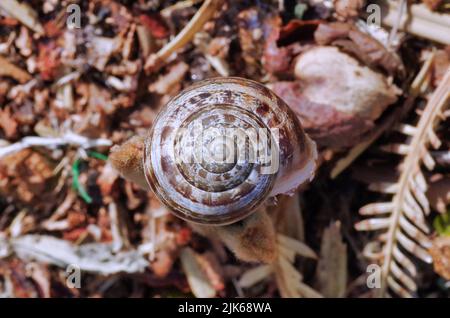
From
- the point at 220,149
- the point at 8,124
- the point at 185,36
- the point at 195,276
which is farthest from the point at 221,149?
the point at 8,124

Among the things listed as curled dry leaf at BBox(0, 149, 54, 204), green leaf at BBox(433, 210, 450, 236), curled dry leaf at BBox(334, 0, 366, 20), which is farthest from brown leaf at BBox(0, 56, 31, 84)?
green leaf at BBox(433, 210, 450, 236)

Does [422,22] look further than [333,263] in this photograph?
No

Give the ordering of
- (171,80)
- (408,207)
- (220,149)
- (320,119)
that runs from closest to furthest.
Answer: (220,149), (320,119), (408,207), (171,80)

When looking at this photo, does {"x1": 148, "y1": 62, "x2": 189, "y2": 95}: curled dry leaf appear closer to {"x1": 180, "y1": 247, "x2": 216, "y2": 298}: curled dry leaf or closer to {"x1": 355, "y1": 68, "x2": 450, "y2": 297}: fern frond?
{"x1": 180, "y1": 247, "x2": 216, "y2": 298}: curled dry leaf

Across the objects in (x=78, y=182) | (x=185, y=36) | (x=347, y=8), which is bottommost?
(x=78, y=182)

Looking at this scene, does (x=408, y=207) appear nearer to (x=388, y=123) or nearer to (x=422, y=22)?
(x=388, y=123)

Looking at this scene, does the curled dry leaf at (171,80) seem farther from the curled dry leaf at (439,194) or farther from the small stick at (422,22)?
the curled dry leaf at (439,194)

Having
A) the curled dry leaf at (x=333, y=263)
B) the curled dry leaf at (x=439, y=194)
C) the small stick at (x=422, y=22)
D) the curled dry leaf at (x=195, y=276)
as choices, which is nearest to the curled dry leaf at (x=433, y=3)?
the small stick at (x=422, y=22)
